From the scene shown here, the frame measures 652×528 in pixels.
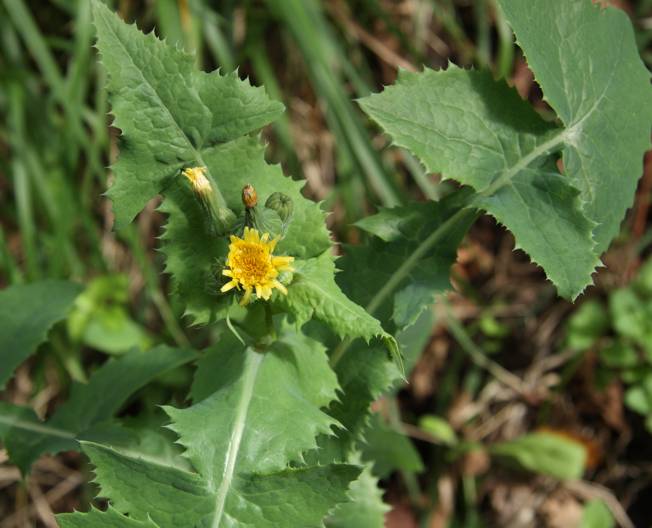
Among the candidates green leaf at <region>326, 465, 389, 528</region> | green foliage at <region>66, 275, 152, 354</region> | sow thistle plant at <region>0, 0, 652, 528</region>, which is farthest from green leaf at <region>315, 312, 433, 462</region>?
green foliage at <region>66, 275, 152, 354</region>

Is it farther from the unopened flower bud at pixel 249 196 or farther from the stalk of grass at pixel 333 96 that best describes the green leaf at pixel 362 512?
the stalk of grass at pixel 333 96

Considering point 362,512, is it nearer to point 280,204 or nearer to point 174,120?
point 280,204

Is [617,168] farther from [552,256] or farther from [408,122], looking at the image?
[408,122]

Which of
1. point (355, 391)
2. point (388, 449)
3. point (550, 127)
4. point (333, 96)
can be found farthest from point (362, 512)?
point (333, 96)

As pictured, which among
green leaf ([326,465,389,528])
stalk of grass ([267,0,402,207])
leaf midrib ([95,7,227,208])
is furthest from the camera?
stalk of grass ([267,0,402,207])

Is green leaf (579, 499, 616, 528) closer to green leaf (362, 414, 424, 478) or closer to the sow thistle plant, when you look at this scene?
green leaf (362, 414, 424, 478)

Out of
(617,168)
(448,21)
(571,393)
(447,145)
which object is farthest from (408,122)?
(571,393)
